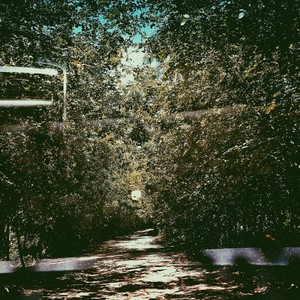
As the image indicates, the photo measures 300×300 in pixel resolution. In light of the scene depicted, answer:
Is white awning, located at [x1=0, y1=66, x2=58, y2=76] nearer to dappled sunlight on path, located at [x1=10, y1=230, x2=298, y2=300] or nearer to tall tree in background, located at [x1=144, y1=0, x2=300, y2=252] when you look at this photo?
tall tree in background, located at [x1=144, y1=0, x2=300, y2=252]

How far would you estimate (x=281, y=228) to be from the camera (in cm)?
1298

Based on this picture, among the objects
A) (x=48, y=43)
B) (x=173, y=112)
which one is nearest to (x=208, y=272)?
(x=173, y=112)

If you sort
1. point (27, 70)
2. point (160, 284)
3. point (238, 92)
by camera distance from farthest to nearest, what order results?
point (160, 284)
point (238, 92)
point (27, 70)

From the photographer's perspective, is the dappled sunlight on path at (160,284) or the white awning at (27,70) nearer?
the white awning at (27,70)

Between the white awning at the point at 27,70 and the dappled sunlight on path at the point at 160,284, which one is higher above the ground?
the white awning at the point at 27,70

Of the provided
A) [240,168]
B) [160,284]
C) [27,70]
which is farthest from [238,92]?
[160,284]

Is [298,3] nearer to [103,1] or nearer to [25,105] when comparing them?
[103,1]

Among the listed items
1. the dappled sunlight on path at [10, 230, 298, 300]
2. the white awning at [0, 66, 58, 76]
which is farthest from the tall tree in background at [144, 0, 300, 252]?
the white awning at [0, 66, 58, 76]

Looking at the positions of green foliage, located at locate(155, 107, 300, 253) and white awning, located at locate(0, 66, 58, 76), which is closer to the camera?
green foliage, located at locate(155, 107, 300, 253)

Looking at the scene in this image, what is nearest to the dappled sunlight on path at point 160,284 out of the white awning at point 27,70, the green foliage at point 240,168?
the green foliage at point 240,168

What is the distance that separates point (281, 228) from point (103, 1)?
1027cm

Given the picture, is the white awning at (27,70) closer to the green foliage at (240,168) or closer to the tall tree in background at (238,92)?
the tall tree in background at (238,92)

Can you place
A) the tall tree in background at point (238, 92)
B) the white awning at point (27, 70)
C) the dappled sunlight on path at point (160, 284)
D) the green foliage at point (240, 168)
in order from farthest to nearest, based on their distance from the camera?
the dappled sunlight on path at point (160, 284) → the white awning at point (27, 70) → the green foliage at point (240, 168) → the tall tree in background at point (238, 92)

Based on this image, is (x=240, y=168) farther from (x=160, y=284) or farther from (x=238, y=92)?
(x=160, y=284)
